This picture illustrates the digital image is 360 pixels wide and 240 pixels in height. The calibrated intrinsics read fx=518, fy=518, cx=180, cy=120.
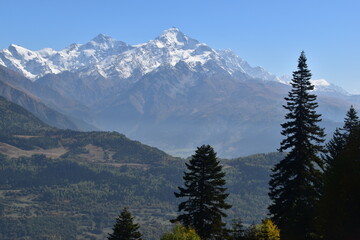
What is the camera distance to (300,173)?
63188 mm

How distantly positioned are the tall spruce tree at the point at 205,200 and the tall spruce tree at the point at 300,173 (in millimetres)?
7051

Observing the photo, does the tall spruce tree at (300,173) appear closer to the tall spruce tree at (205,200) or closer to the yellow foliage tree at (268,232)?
the yellow foliage tree at (268,232)

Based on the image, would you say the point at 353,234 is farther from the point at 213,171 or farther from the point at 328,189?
the point at 213,171

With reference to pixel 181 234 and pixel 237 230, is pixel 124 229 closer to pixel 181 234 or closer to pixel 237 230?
pixel 181 234

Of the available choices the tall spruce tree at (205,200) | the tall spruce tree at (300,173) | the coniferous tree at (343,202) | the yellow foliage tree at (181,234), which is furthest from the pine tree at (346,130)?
the yellow foliage tree at (181,234)

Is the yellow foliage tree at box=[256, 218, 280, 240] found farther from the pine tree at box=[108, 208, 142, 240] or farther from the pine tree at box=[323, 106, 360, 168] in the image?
the pine tree at box=[108, 208, 142, 240]

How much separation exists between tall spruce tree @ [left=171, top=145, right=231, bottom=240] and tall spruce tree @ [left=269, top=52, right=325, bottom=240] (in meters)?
7.05

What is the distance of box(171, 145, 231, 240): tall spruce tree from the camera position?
67.2m

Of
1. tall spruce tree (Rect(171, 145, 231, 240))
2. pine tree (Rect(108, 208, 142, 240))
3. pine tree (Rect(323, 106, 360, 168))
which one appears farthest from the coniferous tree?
pine tree (Rect(108, 208, 142, 240))

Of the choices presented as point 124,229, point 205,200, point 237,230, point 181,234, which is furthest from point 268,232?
point 124,229

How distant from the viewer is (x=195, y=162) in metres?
69.4

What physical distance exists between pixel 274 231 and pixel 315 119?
16980 mm

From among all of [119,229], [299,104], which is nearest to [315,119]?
[299,104]

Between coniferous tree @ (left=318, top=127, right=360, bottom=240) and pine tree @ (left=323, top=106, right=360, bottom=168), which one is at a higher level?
pine tree @ (left=323, top=106, right=360, bottom=168)
